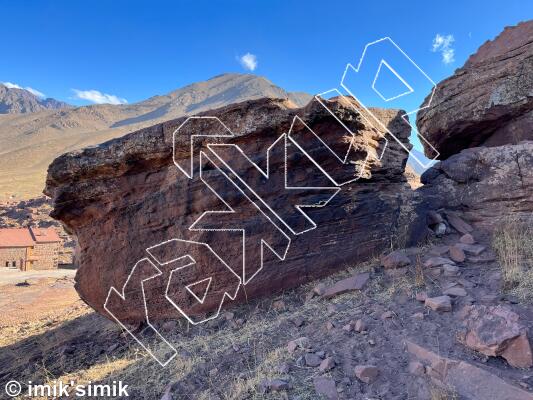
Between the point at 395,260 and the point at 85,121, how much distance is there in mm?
150184

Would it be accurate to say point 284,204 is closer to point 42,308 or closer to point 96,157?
point 96,157

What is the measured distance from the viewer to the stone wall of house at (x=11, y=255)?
26531mm

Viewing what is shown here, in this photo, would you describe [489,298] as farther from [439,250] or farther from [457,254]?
[439,250]

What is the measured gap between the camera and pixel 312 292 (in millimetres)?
5574

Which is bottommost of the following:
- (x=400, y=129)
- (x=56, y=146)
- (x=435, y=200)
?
(x=435, y=200)

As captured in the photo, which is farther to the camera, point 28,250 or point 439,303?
point 28,250

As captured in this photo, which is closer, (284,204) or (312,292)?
(312,292)

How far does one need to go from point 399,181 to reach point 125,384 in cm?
533

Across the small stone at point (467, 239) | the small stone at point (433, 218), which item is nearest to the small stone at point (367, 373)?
the small stone at point (467, 239)

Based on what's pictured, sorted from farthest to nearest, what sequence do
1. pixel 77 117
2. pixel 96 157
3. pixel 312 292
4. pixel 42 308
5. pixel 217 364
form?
1. pixel 77 117
2. pixel 42 308
3. pixel 96 157
4. pixel 312 292
5. pixel 217 364

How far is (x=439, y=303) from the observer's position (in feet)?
13.1

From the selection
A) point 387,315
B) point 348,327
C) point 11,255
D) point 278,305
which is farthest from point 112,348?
point 11,255

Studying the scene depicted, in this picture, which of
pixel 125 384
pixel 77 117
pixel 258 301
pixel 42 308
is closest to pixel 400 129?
pixel 258 301

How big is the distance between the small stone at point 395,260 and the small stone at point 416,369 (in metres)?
2.18
